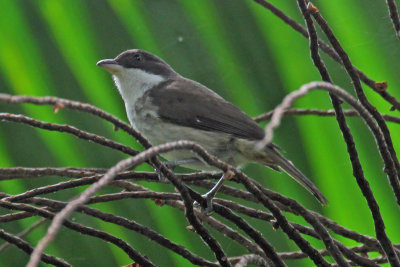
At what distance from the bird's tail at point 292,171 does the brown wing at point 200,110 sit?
104 millimetres

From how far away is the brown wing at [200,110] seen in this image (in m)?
2.52

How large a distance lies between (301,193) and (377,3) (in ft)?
2.64

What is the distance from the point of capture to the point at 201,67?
2.82 metres

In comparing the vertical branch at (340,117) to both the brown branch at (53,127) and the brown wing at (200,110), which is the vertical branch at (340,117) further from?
the brown wing at (200,110)

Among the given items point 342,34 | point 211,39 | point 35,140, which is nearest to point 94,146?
point 35,140

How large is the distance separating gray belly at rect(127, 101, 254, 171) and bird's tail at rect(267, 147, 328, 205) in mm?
102

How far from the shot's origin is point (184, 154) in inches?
96.9

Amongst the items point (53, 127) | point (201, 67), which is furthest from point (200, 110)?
Answer: point (53, 127)

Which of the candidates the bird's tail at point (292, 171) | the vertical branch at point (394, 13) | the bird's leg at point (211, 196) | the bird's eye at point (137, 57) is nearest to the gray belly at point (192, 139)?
the bird's tail at point (292, 171)

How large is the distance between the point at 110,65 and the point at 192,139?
1.41 feet

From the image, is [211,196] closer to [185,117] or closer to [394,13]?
[394,13]

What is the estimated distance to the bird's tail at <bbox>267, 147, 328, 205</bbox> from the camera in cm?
218

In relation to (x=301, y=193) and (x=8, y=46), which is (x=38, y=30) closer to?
(x=8, y=46)

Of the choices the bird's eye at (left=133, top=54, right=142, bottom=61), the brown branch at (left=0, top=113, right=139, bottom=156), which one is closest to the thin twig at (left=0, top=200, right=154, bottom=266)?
the brown branch at (left=0, top=113, right=139, bottom=156)
